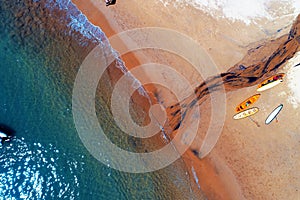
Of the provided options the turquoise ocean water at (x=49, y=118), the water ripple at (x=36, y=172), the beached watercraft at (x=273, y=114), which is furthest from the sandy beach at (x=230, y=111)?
the water ripple at (x=36, y=172)

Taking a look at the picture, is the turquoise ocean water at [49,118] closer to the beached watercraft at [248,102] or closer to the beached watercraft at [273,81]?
the beached watercraft at [248,102]

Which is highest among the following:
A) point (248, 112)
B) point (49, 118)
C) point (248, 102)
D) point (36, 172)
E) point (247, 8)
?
point (49, 118)

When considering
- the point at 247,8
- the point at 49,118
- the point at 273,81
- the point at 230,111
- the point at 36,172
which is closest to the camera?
the point at 36,172

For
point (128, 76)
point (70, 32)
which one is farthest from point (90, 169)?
point (70, 32)

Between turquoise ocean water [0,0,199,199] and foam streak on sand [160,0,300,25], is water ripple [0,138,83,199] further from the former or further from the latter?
foam streak on sand [160,0,300,25]

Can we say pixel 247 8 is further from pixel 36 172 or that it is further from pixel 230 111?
pixel 36 172

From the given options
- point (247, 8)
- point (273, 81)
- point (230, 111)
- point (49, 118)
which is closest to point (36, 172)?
point (49, 118)

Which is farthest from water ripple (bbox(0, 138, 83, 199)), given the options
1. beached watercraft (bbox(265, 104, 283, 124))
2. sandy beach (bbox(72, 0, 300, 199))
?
beached watercraft (bbox(265, 104, 283, 124))
